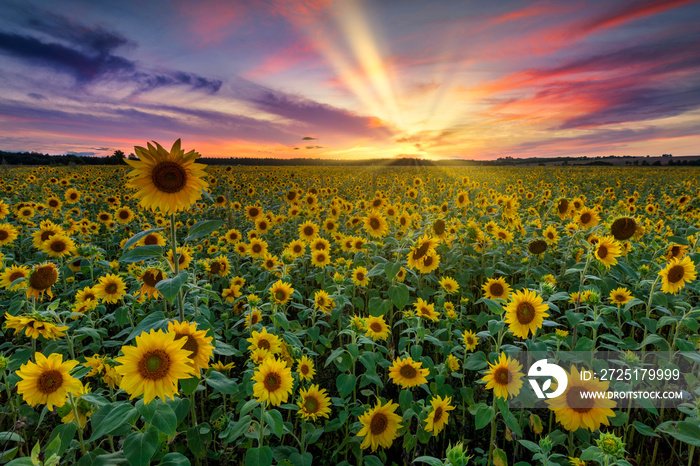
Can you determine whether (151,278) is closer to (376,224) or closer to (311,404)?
(311,404)

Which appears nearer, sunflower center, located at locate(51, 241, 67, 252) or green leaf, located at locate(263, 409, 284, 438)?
green leaf, located at locate(263, 409, 284, 438)

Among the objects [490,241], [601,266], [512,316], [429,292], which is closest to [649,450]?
[601,266]

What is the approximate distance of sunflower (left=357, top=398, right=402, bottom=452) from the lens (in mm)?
2520

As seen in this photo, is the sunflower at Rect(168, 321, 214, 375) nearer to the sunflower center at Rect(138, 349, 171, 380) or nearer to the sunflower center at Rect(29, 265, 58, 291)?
the sunflower center at Rect(138, 349, 171, 380)

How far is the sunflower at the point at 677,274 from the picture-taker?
3.04 metres

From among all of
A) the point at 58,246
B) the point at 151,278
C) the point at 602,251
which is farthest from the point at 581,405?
the point at 58,246

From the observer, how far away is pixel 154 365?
5.46ft

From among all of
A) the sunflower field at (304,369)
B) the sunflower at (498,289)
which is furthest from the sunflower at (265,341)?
the sunflower at (498,289)

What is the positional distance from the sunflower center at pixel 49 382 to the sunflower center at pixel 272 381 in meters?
1.21

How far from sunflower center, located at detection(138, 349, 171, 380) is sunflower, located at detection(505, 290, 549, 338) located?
2429mm

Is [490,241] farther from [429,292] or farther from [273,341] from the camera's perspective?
[273,341]

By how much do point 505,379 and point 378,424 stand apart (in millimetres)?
1035

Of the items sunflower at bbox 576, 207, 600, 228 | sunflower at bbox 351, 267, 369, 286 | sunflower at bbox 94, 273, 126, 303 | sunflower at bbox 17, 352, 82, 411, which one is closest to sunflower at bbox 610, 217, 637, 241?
sunflower at bbox 576, 207, 600, 228

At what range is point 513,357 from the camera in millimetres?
2631
